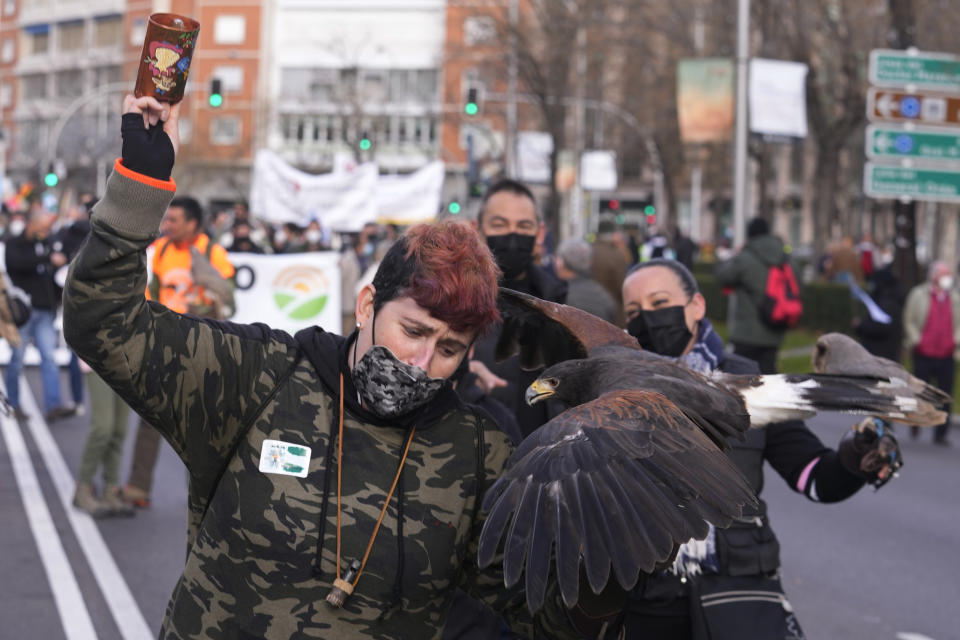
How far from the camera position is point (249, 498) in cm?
278

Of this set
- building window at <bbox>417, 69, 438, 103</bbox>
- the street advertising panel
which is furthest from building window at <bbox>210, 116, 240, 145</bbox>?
the street advertising panel

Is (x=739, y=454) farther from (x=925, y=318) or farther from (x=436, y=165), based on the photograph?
(x=436, y=165)

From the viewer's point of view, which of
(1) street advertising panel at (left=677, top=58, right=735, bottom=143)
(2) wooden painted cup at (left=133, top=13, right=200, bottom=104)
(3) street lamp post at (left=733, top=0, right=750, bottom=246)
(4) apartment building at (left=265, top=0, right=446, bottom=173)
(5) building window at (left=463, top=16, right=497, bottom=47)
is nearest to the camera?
(2) wooden painted cup at (left=133, top=13, right=200, bottom=104)

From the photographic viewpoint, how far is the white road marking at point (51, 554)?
21.9ft

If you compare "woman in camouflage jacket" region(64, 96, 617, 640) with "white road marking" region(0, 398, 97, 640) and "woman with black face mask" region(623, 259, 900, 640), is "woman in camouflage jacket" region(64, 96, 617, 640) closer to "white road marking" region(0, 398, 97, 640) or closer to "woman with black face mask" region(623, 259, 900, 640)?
"woman with black face mask" region(623, 259, 900, 640)

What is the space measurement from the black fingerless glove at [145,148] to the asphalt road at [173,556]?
446 cm

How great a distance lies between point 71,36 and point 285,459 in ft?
Answer: 327

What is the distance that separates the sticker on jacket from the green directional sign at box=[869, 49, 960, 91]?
612 inches

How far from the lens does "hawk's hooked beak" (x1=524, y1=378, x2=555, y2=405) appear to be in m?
4.02

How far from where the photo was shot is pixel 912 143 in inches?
696

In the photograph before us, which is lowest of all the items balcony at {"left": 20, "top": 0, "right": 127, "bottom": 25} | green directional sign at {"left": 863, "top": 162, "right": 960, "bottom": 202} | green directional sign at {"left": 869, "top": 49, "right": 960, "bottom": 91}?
green directional sign at {"left": 863, "top": 162, "right": 960, "bottom": 202}

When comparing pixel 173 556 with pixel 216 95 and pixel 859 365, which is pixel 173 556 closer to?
pixel 859 365

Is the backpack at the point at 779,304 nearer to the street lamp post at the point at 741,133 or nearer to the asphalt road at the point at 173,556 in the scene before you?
the asphalt road at the point at 173,556

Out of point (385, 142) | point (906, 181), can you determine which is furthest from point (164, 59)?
point (385, 142)
